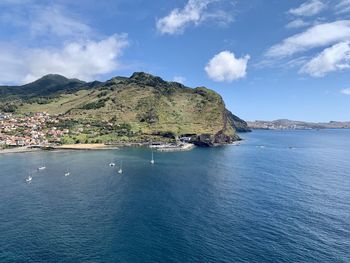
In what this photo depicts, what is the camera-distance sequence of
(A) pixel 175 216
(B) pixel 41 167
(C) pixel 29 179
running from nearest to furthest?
(A) pixel 175 216 → (C) pixel 29 179 → (B) pixel 41 167

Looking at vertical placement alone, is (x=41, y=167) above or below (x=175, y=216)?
above

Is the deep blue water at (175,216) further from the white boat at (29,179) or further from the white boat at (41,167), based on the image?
the white boat at (41,167)

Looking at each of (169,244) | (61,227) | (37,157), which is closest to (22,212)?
(61,227)

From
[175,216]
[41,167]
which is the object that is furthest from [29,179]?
[175,216]

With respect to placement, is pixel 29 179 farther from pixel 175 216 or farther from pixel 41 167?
pixel 175 216

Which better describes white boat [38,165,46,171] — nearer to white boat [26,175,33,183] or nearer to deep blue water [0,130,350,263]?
deep blue water [0,130,350,263]

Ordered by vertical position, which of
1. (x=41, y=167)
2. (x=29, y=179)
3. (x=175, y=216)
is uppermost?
(x=41, y=167)

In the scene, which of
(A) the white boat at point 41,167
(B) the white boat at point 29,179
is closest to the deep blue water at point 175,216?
(B) the white boat at point 29,179

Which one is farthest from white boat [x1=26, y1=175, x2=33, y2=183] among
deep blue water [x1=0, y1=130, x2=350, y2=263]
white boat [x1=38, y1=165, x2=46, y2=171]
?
white boat [x1=38, y1=165, x2=46, y2=171]

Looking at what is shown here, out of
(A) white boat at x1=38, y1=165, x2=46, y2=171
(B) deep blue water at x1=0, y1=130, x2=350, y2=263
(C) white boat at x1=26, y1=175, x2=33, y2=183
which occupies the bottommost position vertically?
(B) deep blue water at x1=0, y1=130, x2=350, y2=263

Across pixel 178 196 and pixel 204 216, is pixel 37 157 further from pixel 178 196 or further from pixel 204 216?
pixel 204 216
